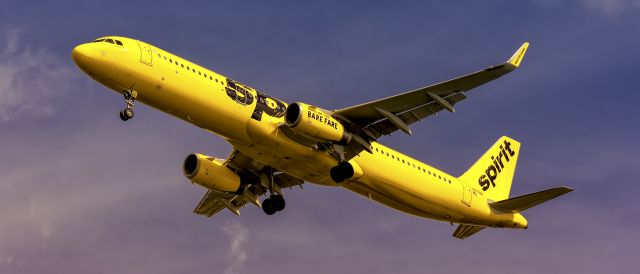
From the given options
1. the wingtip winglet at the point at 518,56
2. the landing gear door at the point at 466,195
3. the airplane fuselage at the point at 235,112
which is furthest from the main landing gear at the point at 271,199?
the wingtip winglet at the point at 518,56

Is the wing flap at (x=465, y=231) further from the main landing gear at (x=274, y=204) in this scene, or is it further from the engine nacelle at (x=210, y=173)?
the engine nacelle at (x=210, y=173)

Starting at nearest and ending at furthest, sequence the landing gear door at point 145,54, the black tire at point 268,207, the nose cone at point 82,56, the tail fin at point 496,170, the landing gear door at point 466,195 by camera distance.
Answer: the nose cone at point 82,56, the landing gear door at point 145,54, the landing gear door at point 466,195, the black tire at point 268,207, the tail fin at point 496,170

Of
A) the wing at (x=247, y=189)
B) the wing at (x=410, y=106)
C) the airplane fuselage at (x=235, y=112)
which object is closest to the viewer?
the airplane fuselage at (x=235, y=112)

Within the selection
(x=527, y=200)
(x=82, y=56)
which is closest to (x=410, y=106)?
(x=527, y=200)

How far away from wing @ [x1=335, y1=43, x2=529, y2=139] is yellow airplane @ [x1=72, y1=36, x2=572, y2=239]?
0.15ft

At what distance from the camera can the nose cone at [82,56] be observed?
137ft

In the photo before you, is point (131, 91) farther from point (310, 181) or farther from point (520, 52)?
point (520, 52)

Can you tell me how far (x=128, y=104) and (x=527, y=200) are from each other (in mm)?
22152

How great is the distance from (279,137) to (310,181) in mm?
4964

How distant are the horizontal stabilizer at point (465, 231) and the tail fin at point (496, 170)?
1973 millimetres

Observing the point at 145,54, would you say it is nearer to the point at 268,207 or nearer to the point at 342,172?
the point at 342,172

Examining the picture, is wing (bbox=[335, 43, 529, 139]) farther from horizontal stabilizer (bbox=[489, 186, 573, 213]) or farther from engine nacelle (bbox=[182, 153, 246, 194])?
engine nacelle (bbox=[182, 153, 246, 194])

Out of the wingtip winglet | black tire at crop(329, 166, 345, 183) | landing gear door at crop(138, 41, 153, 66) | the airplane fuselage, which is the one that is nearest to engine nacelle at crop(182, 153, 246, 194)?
the airplane fuselage

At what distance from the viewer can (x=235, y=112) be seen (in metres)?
43.1
